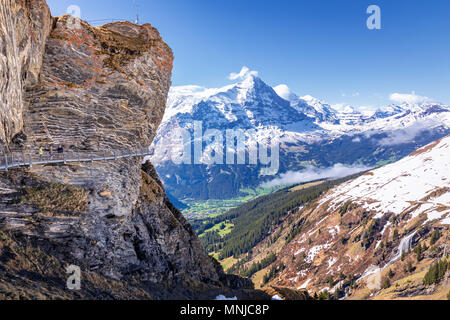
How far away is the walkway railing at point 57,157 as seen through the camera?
2308 cm

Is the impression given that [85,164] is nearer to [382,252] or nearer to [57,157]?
[57,157]

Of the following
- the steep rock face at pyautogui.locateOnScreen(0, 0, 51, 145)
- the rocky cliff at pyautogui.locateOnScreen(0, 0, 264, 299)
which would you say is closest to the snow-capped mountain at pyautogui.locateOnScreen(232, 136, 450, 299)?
A: the rocky cliff at pyautogui.locateOnScreen(0, 0, 264, 299)

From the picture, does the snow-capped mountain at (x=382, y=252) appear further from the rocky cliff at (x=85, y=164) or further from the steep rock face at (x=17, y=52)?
the steep rock face at (x=17, y=52)

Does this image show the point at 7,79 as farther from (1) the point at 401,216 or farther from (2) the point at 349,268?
(1) the point at 401,216

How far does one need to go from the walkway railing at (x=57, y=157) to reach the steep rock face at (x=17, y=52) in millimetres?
1709

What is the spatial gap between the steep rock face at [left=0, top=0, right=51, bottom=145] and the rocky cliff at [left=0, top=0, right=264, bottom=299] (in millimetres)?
98

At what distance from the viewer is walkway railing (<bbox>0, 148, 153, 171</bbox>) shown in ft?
75.7

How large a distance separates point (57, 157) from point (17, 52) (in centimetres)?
1098

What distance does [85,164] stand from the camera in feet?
96.1

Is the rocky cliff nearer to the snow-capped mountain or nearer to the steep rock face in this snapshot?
the steep rock face
